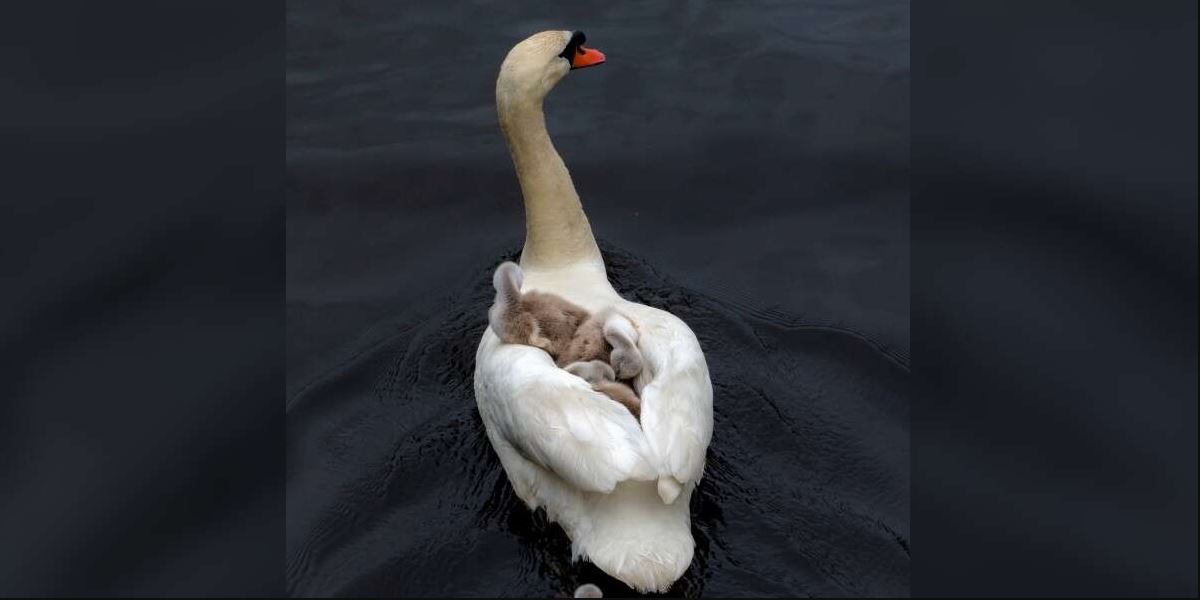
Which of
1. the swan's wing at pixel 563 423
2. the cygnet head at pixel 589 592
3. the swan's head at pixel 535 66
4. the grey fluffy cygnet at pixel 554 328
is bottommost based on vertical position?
the cygnet head at pixel 589 592

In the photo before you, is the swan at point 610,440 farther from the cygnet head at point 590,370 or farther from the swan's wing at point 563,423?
the cygnet head at point 590,370

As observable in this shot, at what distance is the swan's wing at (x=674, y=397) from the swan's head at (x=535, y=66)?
1541 mm

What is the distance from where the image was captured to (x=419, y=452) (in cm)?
727

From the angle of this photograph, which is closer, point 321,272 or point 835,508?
point 835,508

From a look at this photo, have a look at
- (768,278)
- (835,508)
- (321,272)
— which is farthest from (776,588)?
(321,272)

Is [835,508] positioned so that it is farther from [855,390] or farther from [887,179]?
[887,179]

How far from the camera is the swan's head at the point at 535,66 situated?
752 cm

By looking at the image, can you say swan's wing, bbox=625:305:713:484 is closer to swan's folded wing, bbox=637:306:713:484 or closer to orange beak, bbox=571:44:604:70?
swan's folded wing, bbox=637:306:713:484

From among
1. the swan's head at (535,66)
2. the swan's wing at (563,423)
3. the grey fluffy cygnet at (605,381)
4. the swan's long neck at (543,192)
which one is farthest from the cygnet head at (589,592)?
the swan's head at (535,66)

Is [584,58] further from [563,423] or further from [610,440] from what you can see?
[610,440]

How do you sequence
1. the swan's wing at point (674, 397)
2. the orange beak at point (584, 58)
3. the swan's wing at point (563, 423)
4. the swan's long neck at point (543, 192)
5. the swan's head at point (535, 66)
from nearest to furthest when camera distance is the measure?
1. the swan's wing at point (563, 423)
2. the swan's wing at point (674, 397)
3. the swan's head at point (535, 66)
4. the swan's long neck at point (543, 192)
5. the orange beak at point (584, 58)

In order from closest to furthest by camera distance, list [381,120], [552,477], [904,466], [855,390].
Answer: [552,477], [904,466], [855,390], [381,120]

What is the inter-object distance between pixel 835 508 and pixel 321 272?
4.17 m

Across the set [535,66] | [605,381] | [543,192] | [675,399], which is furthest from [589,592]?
[535,66]
